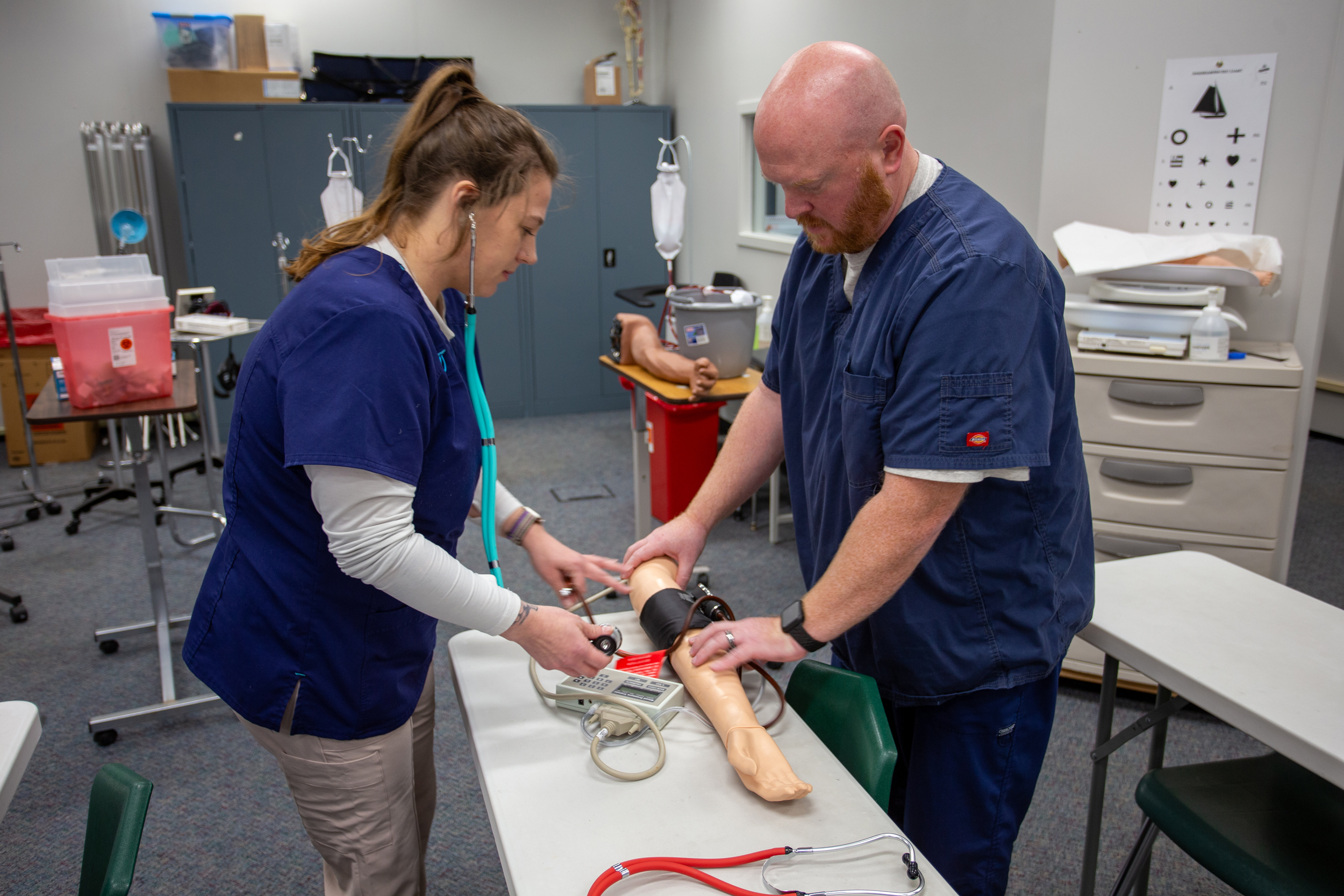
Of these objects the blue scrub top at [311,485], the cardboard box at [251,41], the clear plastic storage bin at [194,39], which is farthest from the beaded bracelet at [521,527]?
the clear plastic storage bin at [194,39]

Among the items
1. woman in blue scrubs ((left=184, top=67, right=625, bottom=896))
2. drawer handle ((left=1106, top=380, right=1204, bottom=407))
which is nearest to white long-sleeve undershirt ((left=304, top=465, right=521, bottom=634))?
woman in blue scrubs ((left=184, top=67, right=625, bottom=896))

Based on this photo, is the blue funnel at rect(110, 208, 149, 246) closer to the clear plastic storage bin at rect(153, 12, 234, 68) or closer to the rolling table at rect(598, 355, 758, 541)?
the clear plastic storage bin at rect(153, 12, 234, 68)

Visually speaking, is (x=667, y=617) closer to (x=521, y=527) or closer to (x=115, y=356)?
(x=521, y=527)

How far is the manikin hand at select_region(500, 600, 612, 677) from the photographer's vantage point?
→ 3.70 feet

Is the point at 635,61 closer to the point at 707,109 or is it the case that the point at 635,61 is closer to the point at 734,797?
the point at 707,109

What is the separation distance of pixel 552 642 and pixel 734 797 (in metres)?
0.29

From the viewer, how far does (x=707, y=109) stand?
16.9ft

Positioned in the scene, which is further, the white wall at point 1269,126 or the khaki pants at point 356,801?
the white wall at point 1269,126

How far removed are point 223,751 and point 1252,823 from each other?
7.48 ft

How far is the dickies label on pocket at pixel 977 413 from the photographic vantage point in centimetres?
104

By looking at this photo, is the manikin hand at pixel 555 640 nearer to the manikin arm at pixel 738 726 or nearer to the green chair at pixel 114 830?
the manikin arm at pixel 738 726

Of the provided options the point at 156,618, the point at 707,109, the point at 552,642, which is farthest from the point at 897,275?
the point at 707,109

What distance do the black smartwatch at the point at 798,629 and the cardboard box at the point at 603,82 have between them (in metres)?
4.90

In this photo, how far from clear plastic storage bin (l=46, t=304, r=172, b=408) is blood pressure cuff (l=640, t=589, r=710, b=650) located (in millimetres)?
1822
